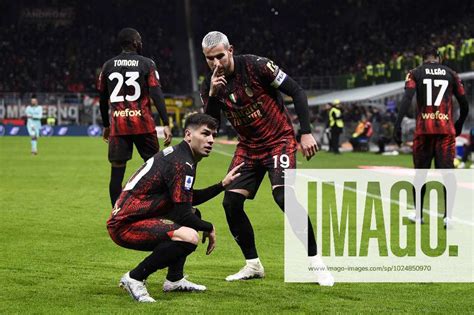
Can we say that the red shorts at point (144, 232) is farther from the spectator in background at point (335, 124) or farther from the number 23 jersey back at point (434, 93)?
the spectator in background at point (335, 124)

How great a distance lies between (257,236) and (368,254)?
79.5 inches

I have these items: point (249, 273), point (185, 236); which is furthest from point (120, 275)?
point (185, 236)

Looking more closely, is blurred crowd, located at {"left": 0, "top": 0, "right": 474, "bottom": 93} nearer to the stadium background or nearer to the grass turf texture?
the stadium background

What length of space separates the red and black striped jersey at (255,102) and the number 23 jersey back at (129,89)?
2759 mm

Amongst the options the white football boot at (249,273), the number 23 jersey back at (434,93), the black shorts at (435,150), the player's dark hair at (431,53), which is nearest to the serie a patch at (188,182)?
the white football boot at (249,273)

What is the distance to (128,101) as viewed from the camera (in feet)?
35.9

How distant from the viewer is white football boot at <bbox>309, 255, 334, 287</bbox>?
7656mm

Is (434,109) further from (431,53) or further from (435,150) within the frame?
(431,53)

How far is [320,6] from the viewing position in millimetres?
70438

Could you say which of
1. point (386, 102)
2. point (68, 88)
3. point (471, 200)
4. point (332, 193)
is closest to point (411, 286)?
point (471, 200)

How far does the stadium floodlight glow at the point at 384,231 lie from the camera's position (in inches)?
322

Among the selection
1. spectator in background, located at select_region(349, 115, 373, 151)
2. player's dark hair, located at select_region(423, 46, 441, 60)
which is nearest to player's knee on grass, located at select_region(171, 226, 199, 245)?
player's dark hair, located at select_region(423, 46, 441, 60)

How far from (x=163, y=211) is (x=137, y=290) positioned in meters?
0.61

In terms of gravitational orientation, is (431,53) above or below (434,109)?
above
